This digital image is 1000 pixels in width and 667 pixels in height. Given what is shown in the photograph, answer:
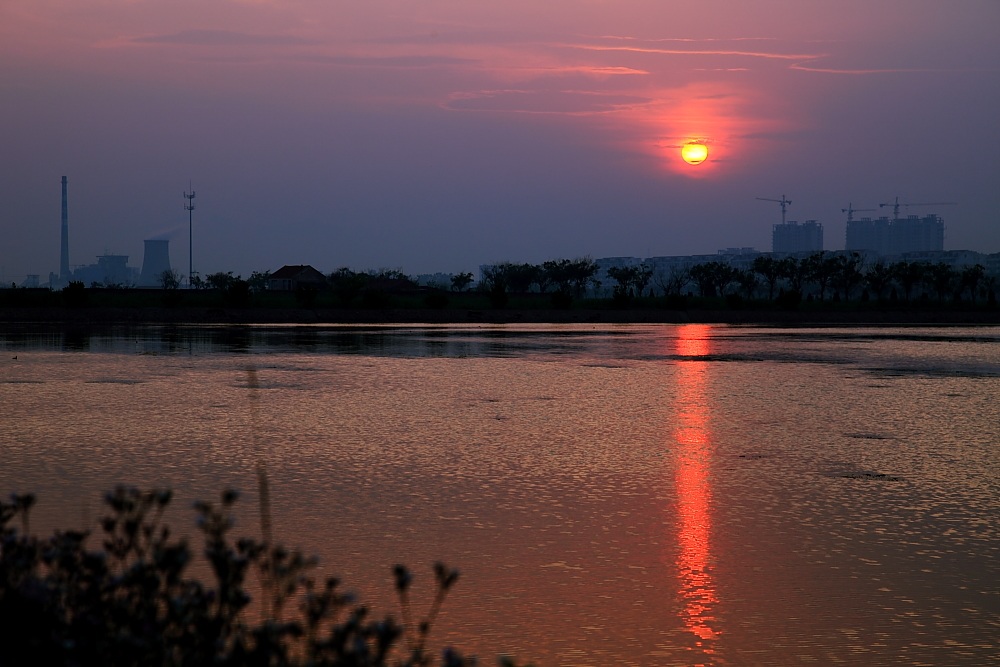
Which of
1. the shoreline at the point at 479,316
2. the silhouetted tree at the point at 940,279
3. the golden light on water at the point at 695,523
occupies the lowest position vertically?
the golden light on water at the point at 695,523

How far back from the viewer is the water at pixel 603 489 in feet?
23.5

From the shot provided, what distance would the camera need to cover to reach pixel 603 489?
38.0ft

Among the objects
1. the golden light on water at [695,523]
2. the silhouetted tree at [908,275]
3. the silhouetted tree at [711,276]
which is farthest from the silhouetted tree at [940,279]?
the golden light on water at [695,523]

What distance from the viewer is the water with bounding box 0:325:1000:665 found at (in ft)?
23.5

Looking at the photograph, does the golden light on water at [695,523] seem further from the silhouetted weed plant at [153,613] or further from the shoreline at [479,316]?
the shoreline at [479,316]

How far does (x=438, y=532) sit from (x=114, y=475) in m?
4.39

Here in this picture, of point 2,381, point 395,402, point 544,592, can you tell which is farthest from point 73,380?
point 544,592

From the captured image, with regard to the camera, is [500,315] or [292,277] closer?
[500,315]

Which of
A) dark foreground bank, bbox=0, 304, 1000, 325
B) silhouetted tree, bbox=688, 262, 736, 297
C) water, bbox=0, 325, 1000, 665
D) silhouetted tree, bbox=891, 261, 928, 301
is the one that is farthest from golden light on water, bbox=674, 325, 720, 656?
silhouetted tree, bbox=688, 262, 736, 297

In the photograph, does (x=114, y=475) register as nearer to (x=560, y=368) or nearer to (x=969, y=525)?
(x=969, y=525)

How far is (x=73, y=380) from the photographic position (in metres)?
23.9

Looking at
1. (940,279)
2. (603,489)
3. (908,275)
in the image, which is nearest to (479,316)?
(908,275)

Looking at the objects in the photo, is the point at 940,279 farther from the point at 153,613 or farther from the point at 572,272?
the point at 153,613

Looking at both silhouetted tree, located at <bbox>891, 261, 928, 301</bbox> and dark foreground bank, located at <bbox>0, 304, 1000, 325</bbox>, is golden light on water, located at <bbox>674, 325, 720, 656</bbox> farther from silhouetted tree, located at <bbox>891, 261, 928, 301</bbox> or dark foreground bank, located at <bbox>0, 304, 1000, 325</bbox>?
silhouetted tree, located at <bbox>891, 261, 928, 301</bbox>
